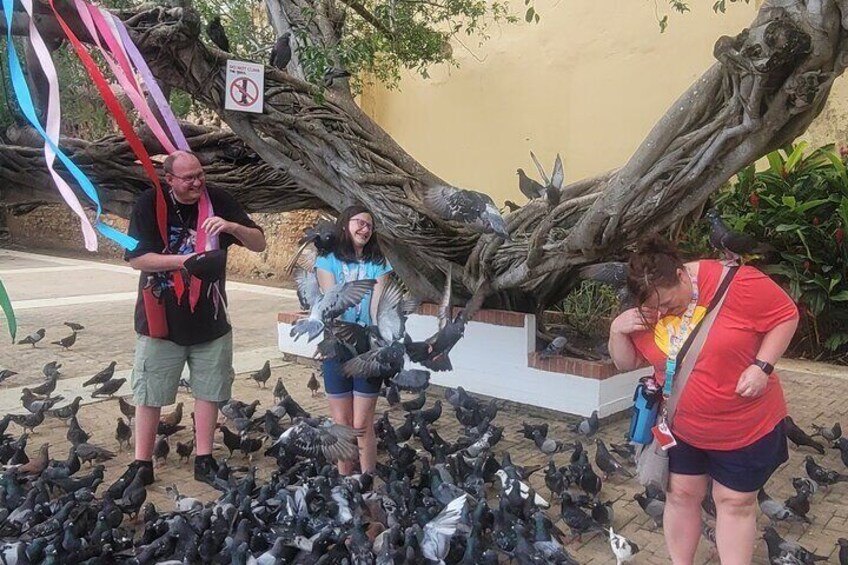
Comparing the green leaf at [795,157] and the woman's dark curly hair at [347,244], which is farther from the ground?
Result: the green leaf at [795,157]

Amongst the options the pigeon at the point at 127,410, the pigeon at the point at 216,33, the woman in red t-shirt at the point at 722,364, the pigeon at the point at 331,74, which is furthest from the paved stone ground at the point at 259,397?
the pigeon at the point at 216,33

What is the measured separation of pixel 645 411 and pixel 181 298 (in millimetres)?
2601

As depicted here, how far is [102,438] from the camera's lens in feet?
18.2

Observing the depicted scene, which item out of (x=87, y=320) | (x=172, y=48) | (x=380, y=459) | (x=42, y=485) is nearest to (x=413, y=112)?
(x=87, y=320)

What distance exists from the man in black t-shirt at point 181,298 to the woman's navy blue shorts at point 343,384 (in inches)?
28.0

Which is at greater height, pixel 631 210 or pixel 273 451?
pixel 631 210

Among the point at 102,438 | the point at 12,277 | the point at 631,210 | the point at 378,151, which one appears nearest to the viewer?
the point at 631,210

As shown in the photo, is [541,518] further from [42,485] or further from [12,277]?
[12,277]

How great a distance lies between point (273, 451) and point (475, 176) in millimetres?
7191

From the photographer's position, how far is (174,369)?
4.30 meters

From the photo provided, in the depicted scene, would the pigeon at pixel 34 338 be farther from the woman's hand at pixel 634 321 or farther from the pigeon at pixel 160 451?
the woman's hand at pixel 634 321

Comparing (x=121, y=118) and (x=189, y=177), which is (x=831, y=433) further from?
(x=121, y=118)

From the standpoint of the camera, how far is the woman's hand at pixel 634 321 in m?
2.86

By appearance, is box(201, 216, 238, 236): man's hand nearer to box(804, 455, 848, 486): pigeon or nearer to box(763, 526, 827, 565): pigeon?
box(763, 526, 827, 565): pigeon
